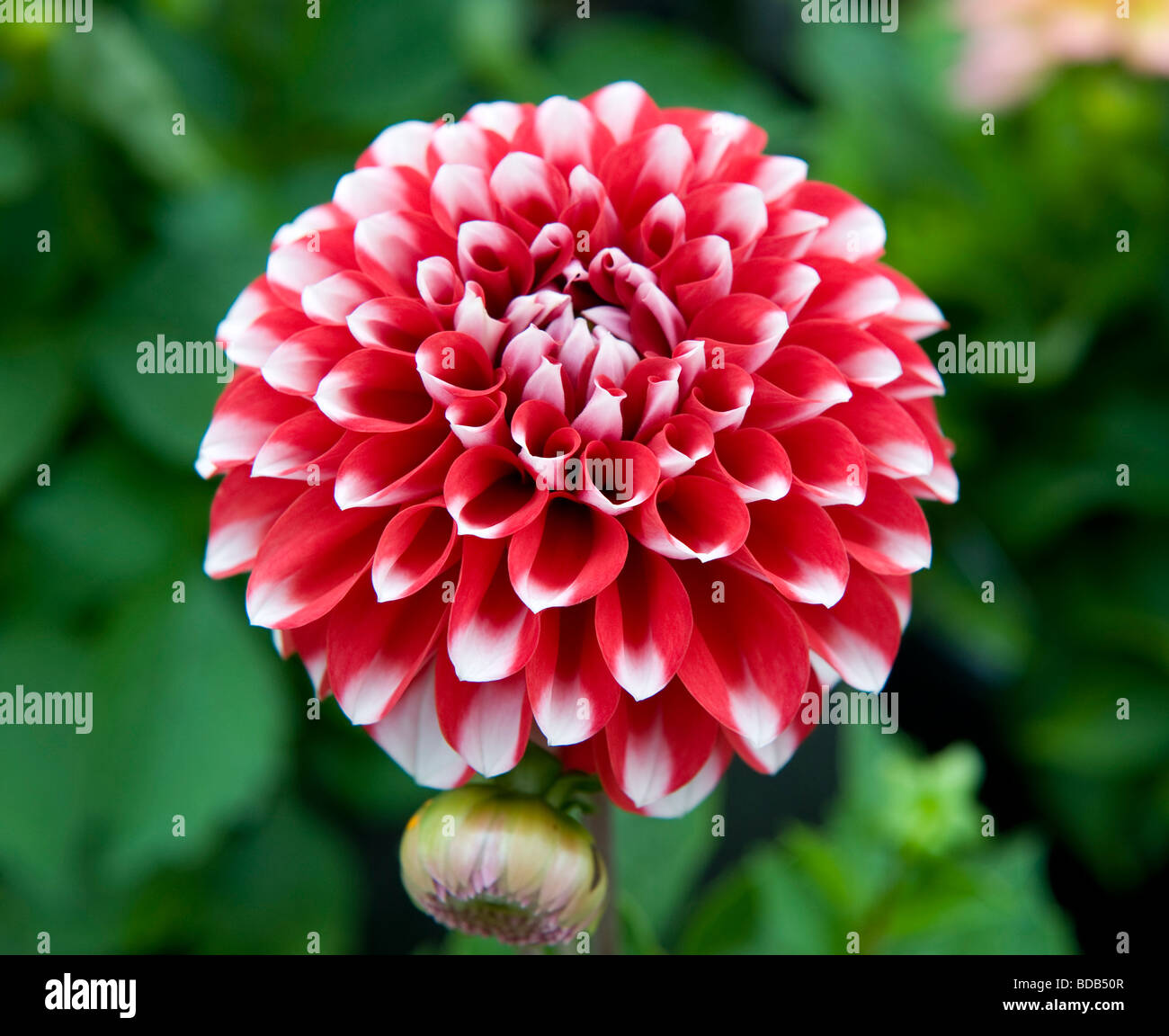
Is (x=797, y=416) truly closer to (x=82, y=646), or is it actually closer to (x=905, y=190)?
(x=82, y=646)

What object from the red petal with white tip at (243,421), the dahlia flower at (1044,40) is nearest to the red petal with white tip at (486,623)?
the red petal with white tip at (243,421)

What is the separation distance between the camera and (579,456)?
42cm

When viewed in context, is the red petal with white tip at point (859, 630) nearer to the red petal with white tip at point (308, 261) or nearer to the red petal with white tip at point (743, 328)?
the red petal with white tip at point (743, 328)

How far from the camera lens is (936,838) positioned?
72cm

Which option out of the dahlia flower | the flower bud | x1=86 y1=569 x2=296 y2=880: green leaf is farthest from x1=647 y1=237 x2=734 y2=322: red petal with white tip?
the dahlia flower

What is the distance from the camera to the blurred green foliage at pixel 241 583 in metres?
0.88

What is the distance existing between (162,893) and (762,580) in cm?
88

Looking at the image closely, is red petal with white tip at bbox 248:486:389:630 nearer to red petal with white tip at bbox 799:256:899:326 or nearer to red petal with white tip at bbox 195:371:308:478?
red petal with white tip at bbox 195:371:308:478

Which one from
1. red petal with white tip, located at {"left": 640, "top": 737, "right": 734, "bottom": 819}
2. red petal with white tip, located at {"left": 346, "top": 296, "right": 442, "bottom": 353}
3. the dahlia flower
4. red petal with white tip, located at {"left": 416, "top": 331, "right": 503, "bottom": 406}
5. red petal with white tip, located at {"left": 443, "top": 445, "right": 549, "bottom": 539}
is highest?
the dahlia flower

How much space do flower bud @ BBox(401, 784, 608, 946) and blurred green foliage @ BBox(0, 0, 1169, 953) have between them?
0.28 metres

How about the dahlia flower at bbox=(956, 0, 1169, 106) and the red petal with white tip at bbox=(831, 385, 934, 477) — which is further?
the dahlia flower at bbox=(956, 0, 1169, 106)

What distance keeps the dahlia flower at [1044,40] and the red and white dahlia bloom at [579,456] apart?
88cm

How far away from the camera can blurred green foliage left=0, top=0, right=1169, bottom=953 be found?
34.4 inches
